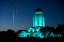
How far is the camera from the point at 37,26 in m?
161

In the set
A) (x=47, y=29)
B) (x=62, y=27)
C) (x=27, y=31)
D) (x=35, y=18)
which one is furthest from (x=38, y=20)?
(x=62, y=27)

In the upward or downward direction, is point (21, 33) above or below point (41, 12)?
below

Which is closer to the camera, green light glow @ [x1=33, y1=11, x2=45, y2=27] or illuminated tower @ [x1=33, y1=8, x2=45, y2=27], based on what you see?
green light glow @ [x1=33, y1=11, x2=45, y2=27]

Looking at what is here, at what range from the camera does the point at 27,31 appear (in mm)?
154875

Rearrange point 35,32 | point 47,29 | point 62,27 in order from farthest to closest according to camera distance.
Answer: point 35,32 → point 47,29 → point 62,27

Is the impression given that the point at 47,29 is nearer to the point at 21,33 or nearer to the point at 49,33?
the point at 49,33

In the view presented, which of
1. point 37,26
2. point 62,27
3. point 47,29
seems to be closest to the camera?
point 62,27

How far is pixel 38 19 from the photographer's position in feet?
531

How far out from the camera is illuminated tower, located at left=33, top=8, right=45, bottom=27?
16150 centimetres

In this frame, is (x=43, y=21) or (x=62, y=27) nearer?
(x=62, y=27)

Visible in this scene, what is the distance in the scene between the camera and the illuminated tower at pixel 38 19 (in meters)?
162

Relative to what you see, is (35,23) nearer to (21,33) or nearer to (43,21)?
(43,21)

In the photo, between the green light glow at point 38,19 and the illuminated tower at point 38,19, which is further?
the illuminated tower at point 38,19

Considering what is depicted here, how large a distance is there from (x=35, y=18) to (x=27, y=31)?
16624mm
